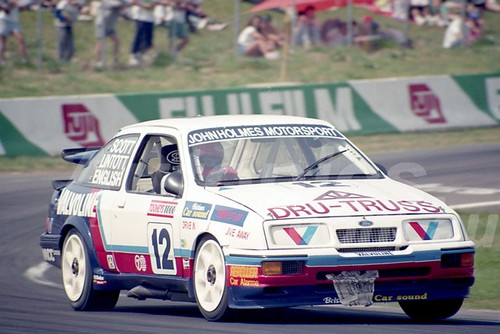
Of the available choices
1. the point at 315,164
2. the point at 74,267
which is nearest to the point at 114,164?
the point at 74,267

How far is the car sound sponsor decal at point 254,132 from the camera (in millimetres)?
8023

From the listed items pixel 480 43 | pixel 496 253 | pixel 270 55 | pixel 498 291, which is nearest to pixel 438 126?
pixel 270 55

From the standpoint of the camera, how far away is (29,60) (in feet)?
78.0

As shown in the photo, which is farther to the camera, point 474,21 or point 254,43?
point 474,21

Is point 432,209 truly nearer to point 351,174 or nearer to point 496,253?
point 351,174

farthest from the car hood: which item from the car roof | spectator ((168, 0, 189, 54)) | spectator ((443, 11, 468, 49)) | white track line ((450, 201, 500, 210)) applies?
spectator ((443, 11, 468, 49))

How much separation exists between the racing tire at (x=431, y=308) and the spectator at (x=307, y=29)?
18608 mm

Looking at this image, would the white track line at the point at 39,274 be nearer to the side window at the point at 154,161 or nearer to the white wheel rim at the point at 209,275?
the side window at the point at 154,161

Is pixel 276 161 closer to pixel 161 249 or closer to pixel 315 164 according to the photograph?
pixel 315 164

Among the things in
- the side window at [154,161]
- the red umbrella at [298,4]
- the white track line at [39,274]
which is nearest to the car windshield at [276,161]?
the side window at [154,161]

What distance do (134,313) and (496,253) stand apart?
13.6 feet

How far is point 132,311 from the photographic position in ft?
27.7

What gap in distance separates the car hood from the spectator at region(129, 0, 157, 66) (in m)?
16.5

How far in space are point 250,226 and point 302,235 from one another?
13.3 inches
